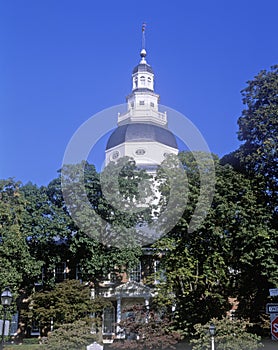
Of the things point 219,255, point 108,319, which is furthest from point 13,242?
point 219,255

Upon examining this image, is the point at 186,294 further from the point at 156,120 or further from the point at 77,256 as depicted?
the point at 156,120

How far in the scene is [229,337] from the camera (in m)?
23.6

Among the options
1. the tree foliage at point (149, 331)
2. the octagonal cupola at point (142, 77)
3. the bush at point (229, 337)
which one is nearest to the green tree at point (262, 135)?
the bush at point (229, 337)

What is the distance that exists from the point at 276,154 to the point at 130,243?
11452mm

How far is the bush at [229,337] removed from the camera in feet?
76.6

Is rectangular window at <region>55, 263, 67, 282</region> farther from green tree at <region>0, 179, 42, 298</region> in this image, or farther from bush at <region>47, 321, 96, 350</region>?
bush at <region>47, 321, 96, 350</region>

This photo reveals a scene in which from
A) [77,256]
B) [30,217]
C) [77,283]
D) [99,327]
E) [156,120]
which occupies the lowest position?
[99,327]

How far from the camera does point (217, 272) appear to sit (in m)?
27.6

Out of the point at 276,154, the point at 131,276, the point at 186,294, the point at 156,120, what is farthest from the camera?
the point at 156,120

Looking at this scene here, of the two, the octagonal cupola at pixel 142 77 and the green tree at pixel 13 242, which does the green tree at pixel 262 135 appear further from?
the octagonal cupola at pixel 142 77

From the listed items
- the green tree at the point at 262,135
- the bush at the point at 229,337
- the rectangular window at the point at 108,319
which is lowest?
the bush at the point at 229,337

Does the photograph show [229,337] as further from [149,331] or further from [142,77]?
[142,77]

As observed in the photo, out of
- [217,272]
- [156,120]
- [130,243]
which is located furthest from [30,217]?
[156,120]

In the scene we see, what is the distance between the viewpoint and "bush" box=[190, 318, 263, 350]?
76.6ft
